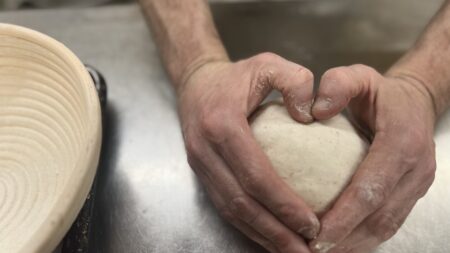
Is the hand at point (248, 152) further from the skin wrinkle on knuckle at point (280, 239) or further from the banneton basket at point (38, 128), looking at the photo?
the banneton basket at point (38, 128)

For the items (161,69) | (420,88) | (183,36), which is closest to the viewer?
(420,88)

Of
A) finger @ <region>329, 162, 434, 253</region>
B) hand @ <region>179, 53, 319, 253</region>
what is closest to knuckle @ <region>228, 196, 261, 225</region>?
hand @ <region>179, 53, 319, 253</region>

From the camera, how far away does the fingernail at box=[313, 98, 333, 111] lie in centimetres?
65

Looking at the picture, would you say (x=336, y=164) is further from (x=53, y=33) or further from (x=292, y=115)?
(x=53, y=33)

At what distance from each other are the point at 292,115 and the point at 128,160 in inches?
11.5

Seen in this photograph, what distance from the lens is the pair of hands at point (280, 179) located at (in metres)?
0.61

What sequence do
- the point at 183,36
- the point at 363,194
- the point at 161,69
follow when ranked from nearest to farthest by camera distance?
the point at 363,194, the point at 183,36, the point at 161,69

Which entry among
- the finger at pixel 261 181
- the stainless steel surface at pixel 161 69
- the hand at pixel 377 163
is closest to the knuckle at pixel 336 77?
the hand at pixel 377 163

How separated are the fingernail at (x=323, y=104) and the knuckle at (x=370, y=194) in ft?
0.35

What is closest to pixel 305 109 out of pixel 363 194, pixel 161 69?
pixel 363 194

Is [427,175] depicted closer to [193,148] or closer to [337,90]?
[337,90]

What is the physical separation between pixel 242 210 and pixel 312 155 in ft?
0.36

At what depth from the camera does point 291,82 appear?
65cm

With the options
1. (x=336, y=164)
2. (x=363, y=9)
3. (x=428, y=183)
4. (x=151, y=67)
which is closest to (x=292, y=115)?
(x=336, y=164)
